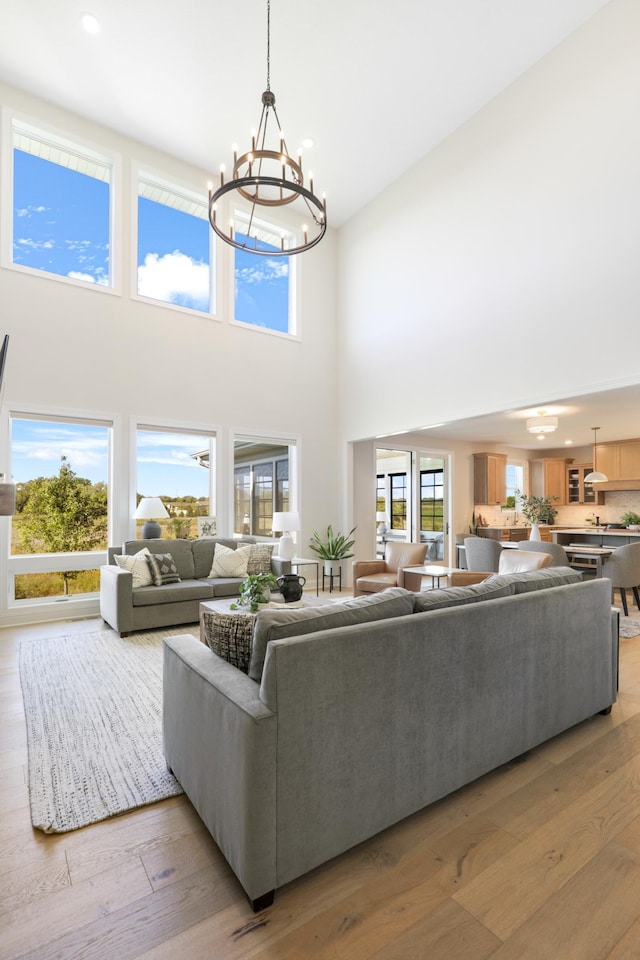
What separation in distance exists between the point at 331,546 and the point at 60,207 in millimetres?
5415

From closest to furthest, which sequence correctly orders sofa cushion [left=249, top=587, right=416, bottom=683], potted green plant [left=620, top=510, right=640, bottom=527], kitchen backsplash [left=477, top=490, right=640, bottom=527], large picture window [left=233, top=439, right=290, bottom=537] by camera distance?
sofa cushion [left=249, top=587, right=416, bottom=683]
large picture window [left=233, top=439, right=290, bottom=537]
potted green plant [left=620, top=510, right=640, bottom=527]
kitchen backsplash [left=477, top=490, right=640, bottom=527]

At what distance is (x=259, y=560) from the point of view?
562cm

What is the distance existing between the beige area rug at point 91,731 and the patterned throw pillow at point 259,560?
1.52 meters

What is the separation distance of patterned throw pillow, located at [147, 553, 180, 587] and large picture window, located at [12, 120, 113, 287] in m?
3.32

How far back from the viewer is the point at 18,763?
2.42 m

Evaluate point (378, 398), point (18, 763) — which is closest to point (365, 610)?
point (18, 763)

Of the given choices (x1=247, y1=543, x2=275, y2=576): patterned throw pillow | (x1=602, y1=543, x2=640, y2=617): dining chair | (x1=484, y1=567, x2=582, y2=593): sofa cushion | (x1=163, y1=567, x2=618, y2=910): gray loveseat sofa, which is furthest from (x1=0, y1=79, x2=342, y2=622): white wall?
(x1=484, y1=567, x2=582, y2=593): sofa cushion

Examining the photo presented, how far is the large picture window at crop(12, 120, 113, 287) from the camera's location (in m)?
5.44

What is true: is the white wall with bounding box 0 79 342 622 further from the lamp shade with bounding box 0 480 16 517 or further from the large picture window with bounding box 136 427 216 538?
the lamp shade with bounding box 0 480 16 517

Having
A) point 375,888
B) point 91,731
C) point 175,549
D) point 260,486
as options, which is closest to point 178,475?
point 175,549

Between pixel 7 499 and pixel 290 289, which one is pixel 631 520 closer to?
pixel 290 289

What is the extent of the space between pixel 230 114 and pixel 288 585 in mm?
5401


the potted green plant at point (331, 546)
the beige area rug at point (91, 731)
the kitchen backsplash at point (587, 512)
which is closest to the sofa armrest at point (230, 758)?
the beige area rug at point (91, 731)

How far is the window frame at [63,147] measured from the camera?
5.24 meters
